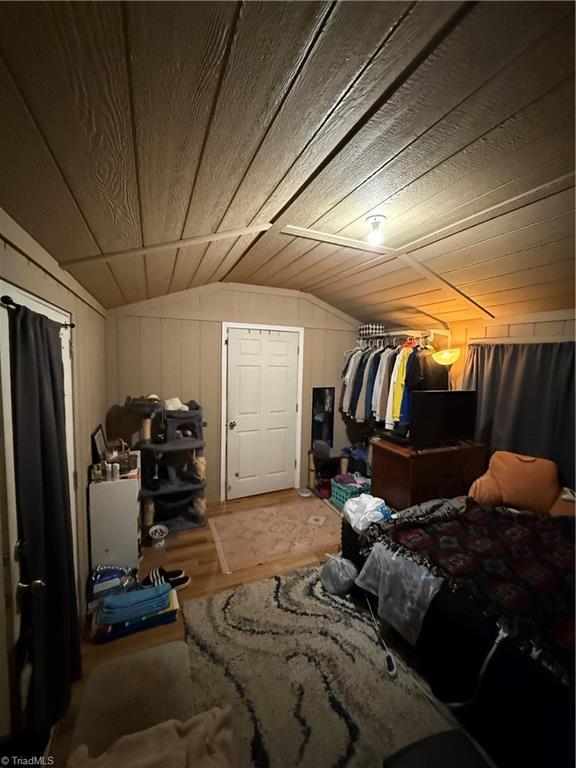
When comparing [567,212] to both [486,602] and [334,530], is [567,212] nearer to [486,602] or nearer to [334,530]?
[486,602]

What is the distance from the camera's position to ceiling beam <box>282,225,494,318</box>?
1693mm

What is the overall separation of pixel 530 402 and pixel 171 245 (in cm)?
166

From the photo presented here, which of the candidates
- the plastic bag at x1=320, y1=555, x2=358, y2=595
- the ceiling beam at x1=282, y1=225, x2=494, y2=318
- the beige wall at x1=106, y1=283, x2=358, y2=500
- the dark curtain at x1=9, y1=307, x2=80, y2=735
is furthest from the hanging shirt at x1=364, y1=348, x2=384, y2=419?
the dark curtain at x1=9, y1=307, x2=80, y2=735

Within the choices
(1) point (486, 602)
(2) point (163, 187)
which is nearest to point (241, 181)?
(2) point (163, 187)

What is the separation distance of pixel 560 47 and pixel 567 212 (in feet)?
1.62

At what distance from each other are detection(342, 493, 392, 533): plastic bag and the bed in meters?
0.30

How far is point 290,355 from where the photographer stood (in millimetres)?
3404

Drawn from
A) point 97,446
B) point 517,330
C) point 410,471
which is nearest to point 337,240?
point 517,330

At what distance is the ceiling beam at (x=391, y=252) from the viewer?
169 cm

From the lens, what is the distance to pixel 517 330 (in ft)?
4.24

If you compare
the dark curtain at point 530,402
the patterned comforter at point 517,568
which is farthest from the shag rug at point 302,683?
the dark curtain at point 530,402

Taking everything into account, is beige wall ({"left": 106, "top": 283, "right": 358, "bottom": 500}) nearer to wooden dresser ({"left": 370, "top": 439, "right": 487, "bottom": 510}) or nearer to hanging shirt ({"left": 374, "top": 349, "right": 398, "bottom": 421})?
hanging shirt ({"left": 374, "top": 349, "right": 398, "bottom": 421})

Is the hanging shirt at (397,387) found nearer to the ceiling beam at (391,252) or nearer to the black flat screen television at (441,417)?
the black flat screen television at (441,417)

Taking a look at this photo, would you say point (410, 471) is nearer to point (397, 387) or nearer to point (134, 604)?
point (397, 387)
